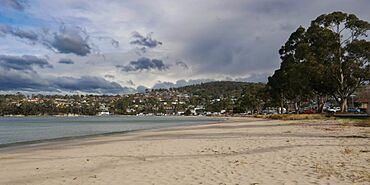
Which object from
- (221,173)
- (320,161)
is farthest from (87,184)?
(320,161)

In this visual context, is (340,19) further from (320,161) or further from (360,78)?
(320,161)

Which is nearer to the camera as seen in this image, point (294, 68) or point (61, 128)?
point (61, 128)

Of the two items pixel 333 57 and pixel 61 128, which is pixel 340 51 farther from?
pixel 61 128

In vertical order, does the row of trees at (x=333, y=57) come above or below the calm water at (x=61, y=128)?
above

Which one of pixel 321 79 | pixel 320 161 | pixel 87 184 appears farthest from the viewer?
pixel 321 79

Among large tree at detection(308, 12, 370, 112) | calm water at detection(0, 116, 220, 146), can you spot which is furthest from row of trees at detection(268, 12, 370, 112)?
calm water at detection(0, 116, 220, 146)

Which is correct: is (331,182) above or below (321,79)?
below

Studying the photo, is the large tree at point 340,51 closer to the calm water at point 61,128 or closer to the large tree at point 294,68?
the large tree at point 294,68

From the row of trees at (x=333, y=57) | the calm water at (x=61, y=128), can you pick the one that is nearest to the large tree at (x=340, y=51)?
the row of trees at (x=333, y=57)

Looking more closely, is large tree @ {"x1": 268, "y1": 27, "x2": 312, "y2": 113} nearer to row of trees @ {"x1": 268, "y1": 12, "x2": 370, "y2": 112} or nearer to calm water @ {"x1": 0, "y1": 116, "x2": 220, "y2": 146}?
row of trees @ {"x1": 268, "y1": 12, "x2": 370, "y2": 112}

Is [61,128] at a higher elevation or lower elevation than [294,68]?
lower

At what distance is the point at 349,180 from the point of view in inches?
364

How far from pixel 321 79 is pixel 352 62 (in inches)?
220

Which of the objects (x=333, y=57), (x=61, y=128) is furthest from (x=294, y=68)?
(x=61, y=128)
